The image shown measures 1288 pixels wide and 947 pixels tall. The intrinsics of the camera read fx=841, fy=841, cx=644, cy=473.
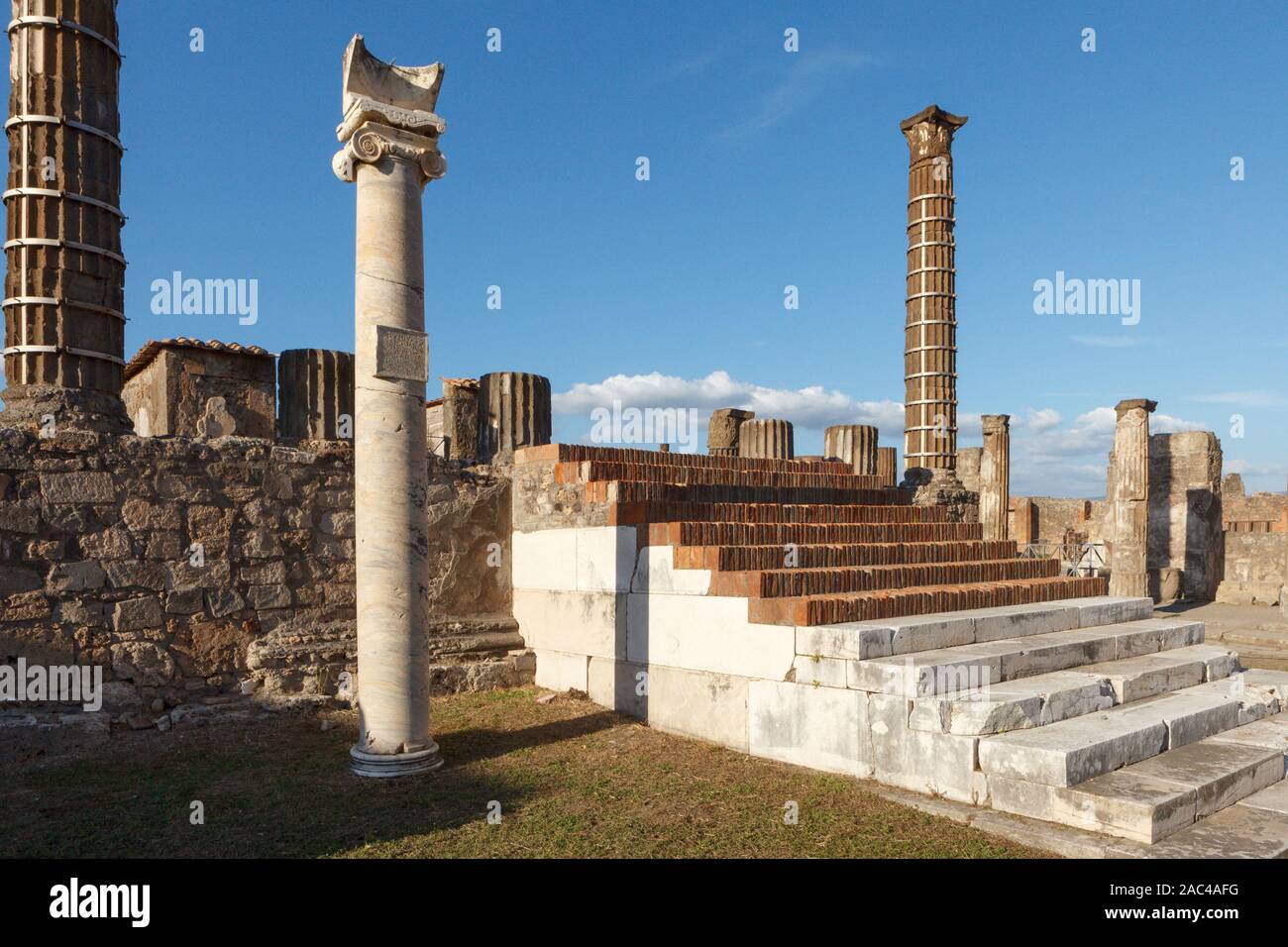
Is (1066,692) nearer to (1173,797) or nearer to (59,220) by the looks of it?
(1173,797)

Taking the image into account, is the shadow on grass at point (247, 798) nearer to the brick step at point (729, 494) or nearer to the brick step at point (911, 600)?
→ the brick step at point (911, 600)

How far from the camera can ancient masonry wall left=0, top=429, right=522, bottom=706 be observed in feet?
20.3

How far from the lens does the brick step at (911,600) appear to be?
5723 mm

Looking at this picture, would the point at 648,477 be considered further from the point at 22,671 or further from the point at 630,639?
the point at 22,671

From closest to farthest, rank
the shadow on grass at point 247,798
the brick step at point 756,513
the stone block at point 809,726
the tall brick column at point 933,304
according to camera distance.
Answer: the shadow on grass at point 247,798, the stone block at point 809,726, the brick step at point 756,513, the tall brick column at point 933,304

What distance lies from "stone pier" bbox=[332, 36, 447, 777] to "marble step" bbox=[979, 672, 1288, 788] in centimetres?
358

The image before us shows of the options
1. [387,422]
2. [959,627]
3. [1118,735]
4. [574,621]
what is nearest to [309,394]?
[387,422]

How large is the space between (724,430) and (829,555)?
5797 mm

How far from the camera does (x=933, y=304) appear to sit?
1398 cm

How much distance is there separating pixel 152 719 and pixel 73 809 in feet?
5.83

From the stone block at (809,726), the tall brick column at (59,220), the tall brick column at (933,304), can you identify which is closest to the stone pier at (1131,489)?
the tall brick column at (933,304)

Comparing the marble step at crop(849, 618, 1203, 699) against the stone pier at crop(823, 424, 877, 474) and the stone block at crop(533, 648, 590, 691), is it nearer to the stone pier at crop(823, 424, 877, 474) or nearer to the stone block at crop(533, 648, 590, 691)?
the stone block at crop(533, 648, 590, 691)

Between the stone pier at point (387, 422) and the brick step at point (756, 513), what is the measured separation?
2004mm

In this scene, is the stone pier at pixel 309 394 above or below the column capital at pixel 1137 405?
below
